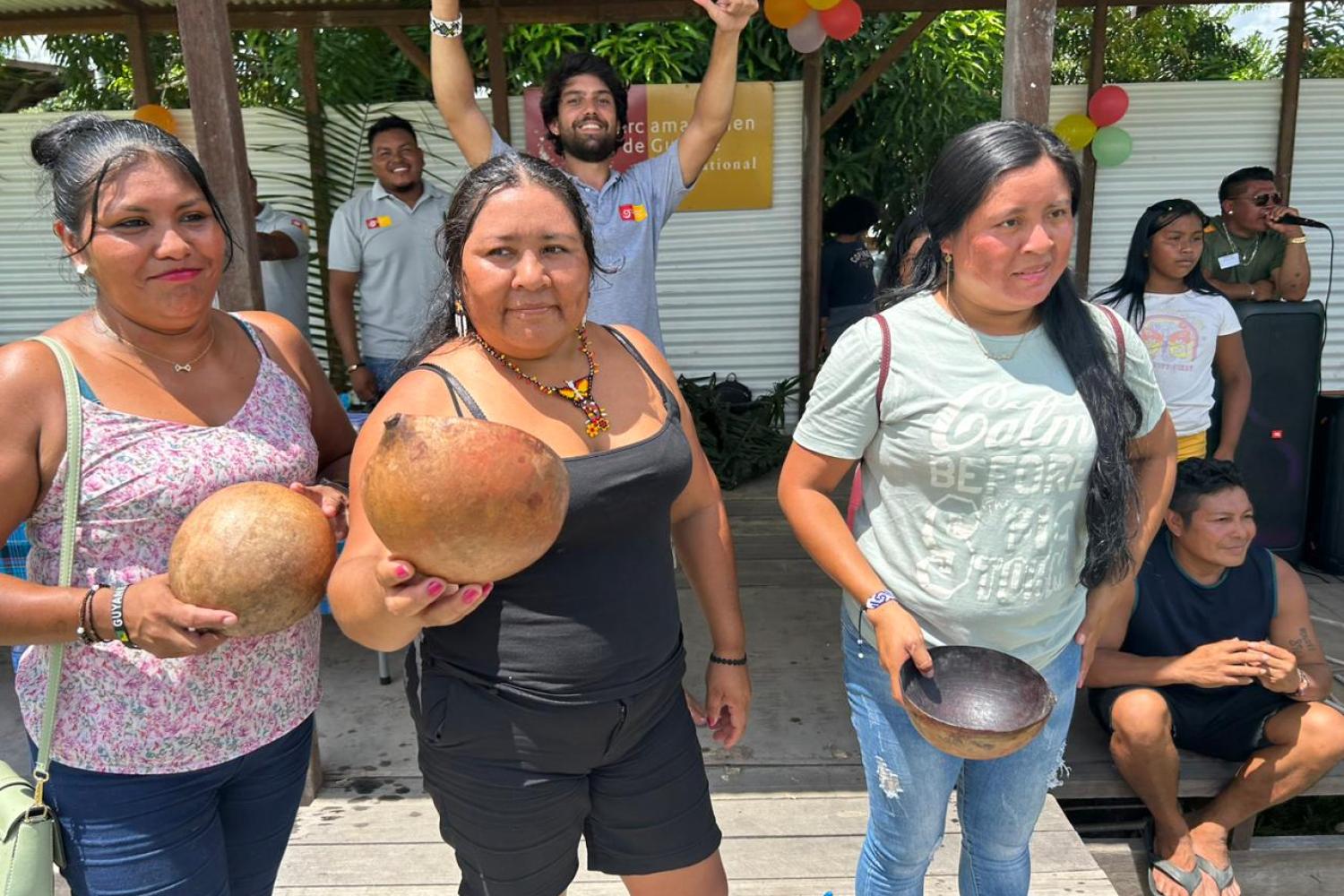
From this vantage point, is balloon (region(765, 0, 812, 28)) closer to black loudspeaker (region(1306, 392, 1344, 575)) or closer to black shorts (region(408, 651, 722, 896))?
black loudspeaker (region(1306, 392, 1344, 575))

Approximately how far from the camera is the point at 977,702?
1643mm

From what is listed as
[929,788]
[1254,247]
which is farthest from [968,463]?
[1254,247]

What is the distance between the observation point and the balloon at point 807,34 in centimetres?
555

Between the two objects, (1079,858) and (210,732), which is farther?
(1079,858)

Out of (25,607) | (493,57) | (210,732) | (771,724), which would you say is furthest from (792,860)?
(493,57)

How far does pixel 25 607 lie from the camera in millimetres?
1364

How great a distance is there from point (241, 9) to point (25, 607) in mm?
5575

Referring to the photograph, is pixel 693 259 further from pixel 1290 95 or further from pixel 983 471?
pixel 983 471

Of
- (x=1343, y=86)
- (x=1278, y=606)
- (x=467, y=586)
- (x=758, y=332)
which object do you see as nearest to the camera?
(x=467, y=586)

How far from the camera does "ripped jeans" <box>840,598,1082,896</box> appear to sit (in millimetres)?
1843

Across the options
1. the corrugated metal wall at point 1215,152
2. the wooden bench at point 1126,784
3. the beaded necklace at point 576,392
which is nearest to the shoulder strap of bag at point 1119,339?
the beaded necklace at point 576,392

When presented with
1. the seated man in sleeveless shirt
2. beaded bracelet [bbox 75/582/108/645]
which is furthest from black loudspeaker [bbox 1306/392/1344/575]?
beaded bracelet [bbox 75/582/108/645]

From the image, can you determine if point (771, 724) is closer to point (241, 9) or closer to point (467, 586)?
point (467, 586)

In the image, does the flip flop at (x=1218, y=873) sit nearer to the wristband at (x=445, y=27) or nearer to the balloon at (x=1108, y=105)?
the wristband at (x=445, y=27)
